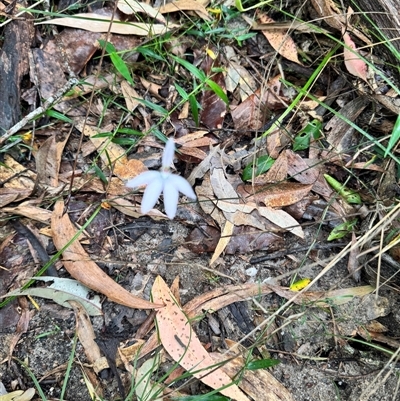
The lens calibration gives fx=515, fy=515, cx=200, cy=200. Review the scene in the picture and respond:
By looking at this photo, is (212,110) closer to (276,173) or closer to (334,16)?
(276,173)

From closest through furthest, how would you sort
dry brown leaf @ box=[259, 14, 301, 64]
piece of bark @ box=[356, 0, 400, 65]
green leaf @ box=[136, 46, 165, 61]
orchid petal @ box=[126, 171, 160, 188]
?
1. orchid petal @ box=[126, 171, 160, 188]
2. piece of bark @ box=[356, 0, 400, 65]
3. green leaf @ box=[136, 46, 165, 61]
4. dry brown leaf @ box=[259, 14, 301, 64]

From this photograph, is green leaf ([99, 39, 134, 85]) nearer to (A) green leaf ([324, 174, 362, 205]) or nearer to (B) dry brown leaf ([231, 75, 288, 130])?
(B) dry brown leaf ([231, 75, 288, 130])

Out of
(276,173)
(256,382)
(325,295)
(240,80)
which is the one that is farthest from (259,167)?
(256,382)

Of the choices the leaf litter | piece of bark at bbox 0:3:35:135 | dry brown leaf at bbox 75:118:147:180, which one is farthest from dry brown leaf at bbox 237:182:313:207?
piece of bark at bbox 0:3:35:135

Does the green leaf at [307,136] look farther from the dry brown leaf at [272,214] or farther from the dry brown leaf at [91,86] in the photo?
the dry brown leaf at [91,86]

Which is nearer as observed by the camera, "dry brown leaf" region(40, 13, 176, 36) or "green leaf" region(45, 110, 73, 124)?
"green leaf" region(45, 110, 73, 124)
